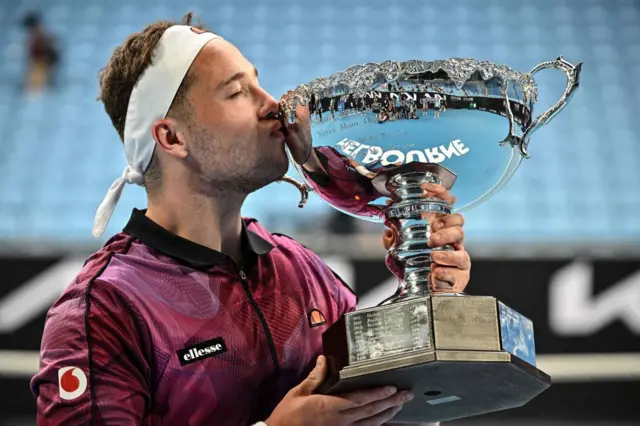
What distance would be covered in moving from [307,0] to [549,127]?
8.00 feet

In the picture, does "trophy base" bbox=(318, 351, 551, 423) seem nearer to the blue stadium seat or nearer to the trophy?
the trophy

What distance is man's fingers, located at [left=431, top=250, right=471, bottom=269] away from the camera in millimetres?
1573

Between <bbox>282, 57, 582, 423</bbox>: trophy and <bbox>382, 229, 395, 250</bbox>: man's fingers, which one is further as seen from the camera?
<bbox>382, 229, 395, 250</bbox>: man's fingers

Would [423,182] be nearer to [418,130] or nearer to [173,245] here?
[418,130]

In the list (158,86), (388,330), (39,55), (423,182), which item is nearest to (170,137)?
(158,86)

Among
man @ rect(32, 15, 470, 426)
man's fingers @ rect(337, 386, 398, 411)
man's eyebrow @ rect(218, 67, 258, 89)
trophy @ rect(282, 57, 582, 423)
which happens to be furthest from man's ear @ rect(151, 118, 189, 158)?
man's fingers @ rect(337, 386, 398, 411)

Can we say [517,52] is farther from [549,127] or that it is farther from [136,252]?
[136,252]

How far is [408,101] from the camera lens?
1.53 meters

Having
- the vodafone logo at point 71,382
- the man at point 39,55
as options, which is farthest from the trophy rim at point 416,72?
the man at point 39,55

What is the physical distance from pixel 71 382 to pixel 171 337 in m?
0.18

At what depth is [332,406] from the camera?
143 cm

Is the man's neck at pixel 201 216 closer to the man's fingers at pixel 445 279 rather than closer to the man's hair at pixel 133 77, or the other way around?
the man's hair at pixel 133 77

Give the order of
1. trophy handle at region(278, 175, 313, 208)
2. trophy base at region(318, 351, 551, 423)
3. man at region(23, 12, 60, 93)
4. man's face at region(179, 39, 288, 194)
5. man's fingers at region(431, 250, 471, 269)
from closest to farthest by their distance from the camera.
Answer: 1. trophy base at region(318, 351, 551, 423)
2. man's fingers at region(431, 250, 471, 269)
3. man's face at region(179, 39, 288, 194)
4. trophy handle at region(278, 175, 313, 208)
5. man at region(23, 12, 60, 93)

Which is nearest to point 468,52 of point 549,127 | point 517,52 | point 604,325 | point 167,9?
point 517,52
